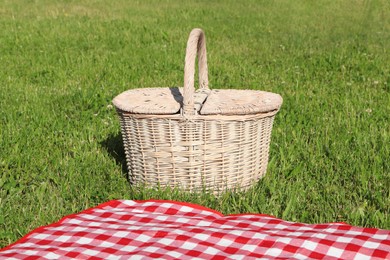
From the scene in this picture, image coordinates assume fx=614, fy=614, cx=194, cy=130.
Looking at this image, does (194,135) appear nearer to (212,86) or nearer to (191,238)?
(191,238)

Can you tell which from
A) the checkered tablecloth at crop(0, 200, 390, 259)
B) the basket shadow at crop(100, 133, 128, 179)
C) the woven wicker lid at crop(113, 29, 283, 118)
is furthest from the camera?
the basket shadow at crop(100, 133, 128, 179)

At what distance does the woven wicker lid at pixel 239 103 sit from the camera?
339 centimetres

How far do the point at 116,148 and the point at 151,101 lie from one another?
36.4 inches

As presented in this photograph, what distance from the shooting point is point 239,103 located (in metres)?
3.54

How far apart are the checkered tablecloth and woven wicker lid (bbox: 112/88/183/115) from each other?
561mm

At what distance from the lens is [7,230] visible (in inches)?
127

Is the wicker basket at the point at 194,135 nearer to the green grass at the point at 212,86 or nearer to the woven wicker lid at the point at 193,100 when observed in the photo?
the woven wicker lid at the point at 193,100

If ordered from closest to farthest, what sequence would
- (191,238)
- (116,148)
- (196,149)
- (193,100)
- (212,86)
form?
(191,238) < (193,100) < (196,149) < (116,148) < (212,86)

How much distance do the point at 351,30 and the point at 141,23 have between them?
320 centimetres

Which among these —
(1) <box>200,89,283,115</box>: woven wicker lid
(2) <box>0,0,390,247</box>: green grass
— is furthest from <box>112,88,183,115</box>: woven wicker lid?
(2) <box>0,0,390,247</box>: green grass

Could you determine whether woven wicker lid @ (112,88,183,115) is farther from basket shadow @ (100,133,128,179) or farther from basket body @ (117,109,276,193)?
basket shadow @ (100,133,128,179)

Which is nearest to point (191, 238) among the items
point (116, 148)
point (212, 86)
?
point (116, 148)

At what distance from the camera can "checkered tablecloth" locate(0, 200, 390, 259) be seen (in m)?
2.69

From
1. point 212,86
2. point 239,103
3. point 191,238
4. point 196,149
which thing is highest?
point 239,103
